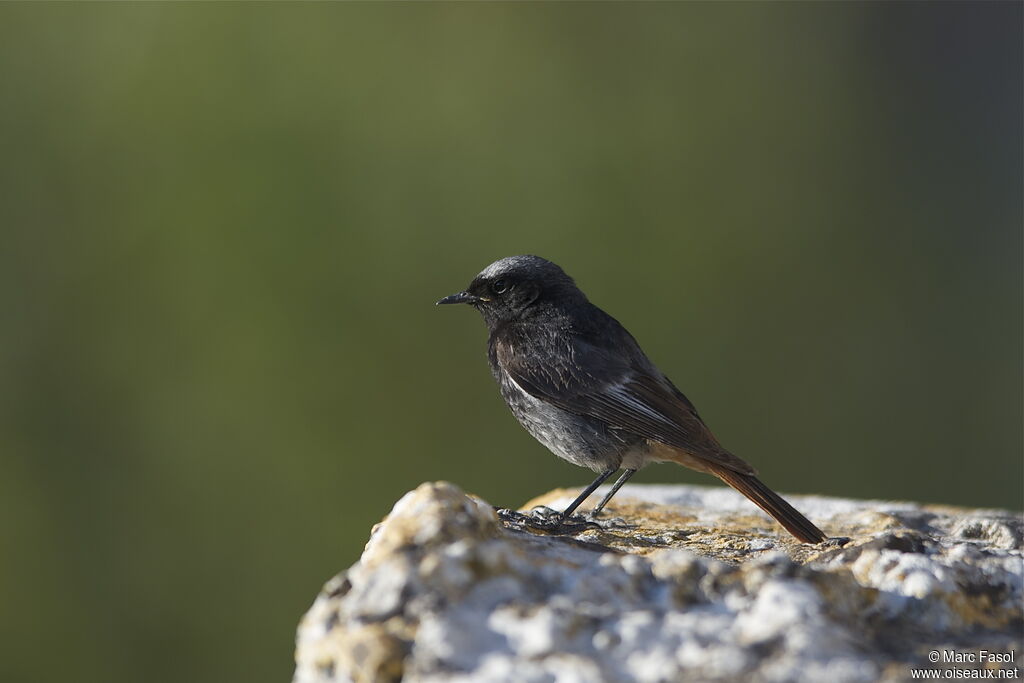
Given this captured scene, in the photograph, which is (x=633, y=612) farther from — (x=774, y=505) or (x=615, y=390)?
(x=615, y=390)

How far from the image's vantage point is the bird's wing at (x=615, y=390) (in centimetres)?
464

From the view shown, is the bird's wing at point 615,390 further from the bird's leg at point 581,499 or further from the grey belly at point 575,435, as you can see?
the bird's leg at point 581,499

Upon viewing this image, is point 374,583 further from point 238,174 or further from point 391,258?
point 238,174

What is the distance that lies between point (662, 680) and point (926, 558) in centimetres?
106

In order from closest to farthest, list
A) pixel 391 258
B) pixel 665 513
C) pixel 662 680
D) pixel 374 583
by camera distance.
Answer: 1. pixel 662 680
2. pixel 374 583
3. pixel 665 513
4. pixel 391 258

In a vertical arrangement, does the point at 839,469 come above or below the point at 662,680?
below

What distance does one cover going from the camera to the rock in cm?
219

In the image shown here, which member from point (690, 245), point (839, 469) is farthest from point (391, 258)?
point (839, 469)

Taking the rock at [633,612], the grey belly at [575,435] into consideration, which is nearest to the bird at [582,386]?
the grey belly at [575,435]

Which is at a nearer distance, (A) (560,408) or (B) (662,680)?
(B) (662,680)

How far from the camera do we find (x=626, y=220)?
11.4 metres

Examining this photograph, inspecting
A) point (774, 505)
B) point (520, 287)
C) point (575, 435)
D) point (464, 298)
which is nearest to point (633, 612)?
point (774, 505)

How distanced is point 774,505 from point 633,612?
1.83 metres

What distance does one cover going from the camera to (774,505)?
4070mm
